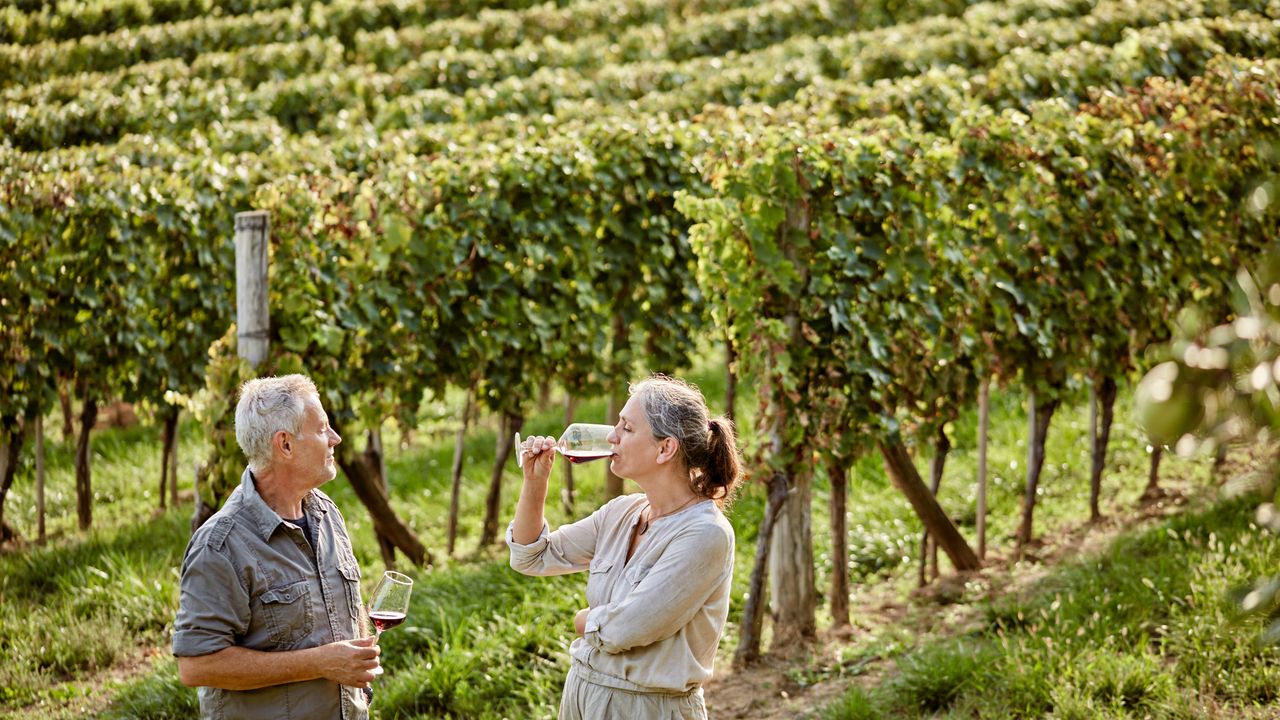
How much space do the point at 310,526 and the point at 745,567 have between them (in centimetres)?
371

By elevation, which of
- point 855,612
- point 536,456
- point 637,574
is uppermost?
point 536,456

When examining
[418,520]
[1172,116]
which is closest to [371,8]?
[418,520]

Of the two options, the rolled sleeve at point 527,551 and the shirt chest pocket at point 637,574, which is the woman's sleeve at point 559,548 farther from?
the shirt chest pocket at point 637,574

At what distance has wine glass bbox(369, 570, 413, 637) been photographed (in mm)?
3119

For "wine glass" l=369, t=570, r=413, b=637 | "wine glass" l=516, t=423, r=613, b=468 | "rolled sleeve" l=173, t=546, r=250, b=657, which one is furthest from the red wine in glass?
"rolled sleeve" l=173, t=546, r=250, b=657

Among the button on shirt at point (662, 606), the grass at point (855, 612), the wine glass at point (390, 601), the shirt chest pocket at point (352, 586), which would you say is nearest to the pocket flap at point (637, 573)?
the button on shirt at point (662, 606)

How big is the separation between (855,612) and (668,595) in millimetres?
3630

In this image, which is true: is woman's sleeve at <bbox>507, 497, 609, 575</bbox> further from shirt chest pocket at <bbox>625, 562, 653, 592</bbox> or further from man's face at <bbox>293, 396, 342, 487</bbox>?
man's face at <bbox>293, 396, 342, 487</bbox>

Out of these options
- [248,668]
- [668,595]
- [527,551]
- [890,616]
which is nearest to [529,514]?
[527,551]

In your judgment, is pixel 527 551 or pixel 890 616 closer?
pixel 527 551

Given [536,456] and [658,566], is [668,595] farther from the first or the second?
[536,456]

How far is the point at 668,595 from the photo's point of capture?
9.54ft

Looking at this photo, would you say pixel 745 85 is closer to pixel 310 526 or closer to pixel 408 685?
pixel 408 685

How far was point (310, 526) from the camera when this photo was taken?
133 inches
